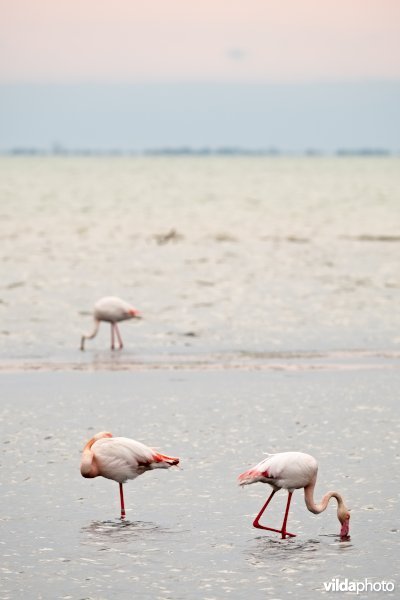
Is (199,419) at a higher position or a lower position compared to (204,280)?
lower

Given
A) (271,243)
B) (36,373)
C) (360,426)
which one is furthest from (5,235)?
(360,426)

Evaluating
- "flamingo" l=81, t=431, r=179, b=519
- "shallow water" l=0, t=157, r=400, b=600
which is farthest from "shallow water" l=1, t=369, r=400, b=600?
"flamingo" l=81, t=431, r=179, b=519

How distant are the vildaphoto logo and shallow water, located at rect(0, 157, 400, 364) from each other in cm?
1034

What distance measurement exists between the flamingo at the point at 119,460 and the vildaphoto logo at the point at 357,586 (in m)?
2.34

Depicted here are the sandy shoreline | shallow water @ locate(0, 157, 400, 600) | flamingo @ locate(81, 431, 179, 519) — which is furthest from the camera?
the sandy shoreline

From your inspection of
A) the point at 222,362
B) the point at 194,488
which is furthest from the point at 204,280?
the point at 194,488

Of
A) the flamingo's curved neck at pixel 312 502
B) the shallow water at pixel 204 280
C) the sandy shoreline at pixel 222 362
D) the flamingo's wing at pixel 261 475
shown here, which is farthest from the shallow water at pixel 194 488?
the shallow water at pixel 204 280

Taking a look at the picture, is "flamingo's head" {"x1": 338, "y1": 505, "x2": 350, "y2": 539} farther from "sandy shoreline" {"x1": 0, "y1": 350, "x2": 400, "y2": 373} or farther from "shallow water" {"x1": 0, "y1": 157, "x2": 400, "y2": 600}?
"sandy shoreline" {"x1": 0, "y1": 350, "x2": 400, "y2": 373}

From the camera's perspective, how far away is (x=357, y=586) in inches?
363

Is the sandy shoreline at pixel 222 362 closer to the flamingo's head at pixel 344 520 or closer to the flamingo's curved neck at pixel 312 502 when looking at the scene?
the flamingo's curved neck at pixel 312 502

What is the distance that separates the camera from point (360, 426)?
576 inches

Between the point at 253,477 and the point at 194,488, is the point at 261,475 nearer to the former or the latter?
the point at 253,477

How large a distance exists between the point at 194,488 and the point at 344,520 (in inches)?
80.3

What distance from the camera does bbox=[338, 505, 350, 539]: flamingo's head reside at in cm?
1023
